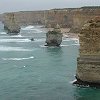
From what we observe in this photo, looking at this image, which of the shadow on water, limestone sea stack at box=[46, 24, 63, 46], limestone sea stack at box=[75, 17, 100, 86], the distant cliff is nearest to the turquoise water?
the shadow on water

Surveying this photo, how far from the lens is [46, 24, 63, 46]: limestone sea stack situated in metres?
69.1

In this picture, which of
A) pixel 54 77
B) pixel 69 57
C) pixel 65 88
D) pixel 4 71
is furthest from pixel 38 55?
pixel 65 88

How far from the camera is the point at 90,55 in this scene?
32.7m

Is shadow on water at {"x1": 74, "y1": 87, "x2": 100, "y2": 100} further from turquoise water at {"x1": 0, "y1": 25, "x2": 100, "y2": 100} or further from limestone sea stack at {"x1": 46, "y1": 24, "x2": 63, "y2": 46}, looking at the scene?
limestone sea stack at {"x1": 46, "y1": 24, "x2": 63, "y2": 46}

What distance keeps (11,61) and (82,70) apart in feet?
68.8

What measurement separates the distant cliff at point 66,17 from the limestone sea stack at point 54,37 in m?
13.9

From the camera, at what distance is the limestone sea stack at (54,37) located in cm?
6912

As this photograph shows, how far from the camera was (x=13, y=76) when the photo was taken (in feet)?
130

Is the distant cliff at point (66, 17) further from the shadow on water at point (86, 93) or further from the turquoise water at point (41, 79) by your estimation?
the shadow on water at point (86, 93)

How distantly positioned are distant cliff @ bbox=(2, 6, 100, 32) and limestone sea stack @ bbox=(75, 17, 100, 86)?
49.8 meters

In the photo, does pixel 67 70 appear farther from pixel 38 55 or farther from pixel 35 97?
pixel 38 55

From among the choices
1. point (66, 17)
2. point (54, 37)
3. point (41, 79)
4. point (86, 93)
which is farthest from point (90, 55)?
point (66, 17)

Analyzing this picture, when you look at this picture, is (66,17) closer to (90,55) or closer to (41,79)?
(41,79)

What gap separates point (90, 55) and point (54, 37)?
3719cm
